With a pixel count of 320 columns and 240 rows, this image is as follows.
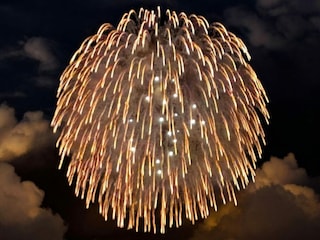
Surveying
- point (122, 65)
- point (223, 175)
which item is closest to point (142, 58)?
point (122, 65)

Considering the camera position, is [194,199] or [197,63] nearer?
[197,63]

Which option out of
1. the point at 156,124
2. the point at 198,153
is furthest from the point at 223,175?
the point at 156,124

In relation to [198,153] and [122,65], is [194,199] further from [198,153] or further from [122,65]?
[122,65]

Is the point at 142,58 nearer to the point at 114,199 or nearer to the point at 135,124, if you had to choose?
the point at 135,124

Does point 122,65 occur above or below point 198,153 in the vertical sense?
above

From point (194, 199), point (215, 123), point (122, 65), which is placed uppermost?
point (122, 65)

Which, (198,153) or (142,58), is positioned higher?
(142,58)

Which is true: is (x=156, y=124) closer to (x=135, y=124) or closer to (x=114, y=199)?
(x=135, y=124)
